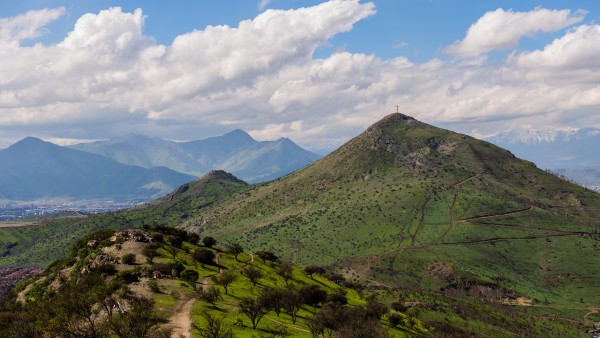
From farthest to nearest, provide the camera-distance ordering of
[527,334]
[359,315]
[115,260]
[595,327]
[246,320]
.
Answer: [595,327]
[527,334]
[115,260]
[359,315]
[246,320]

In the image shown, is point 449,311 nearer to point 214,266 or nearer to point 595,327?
point 595,327

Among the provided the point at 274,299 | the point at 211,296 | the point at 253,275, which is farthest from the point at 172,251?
the point at 274,299

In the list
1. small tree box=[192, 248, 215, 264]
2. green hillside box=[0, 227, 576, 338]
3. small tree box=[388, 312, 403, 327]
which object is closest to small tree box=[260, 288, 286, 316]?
green hillside box=[0, 227, 576, 338]

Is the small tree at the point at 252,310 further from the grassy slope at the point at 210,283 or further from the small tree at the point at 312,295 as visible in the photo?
the small tree at the point at 312,295

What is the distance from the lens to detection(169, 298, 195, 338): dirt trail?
70.5 metres

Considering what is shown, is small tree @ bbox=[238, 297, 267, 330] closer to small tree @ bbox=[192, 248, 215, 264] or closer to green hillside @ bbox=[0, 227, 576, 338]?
green hillside @ bbox=[0, 227, 576, 338]

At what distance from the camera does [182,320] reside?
77000mm

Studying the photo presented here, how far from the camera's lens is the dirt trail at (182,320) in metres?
70.5

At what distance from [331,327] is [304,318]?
39.7ft

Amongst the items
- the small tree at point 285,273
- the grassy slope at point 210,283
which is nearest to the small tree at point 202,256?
the grassy slope at point 210,283

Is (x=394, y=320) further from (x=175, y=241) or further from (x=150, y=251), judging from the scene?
(x=175, y=241)

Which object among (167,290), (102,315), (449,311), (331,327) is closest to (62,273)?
(167,290)

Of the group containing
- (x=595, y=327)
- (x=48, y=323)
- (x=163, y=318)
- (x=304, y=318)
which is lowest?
(x=595, y=327)

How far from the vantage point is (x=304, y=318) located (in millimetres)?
95125
